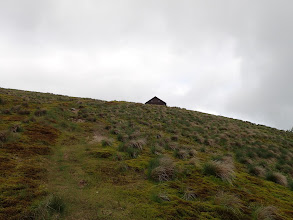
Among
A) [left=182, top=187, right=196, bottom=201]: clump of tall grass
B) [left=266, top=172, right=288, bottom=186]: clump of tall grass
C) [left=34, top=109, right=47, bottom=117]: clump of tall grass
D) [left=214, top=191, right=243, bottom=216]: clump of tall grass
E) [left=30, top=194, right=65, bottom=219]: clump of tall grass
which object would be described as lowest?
[left=30, top=194, right=65, bottom=219]: clump of tall grass

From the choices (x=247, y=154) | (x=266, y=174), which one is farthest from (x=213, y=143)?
(x=266, y=174)

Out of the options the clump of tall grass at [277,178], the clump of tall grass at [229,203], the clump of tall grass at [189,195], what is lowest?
the clump of tall grass at [189,195]

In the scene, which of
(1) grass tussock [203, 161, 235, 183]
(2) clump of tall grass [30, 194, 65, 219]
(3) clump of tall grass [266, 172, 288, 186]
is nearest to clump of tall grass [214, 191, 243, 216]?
(1) grass tussock [203, 161, 235, 183]

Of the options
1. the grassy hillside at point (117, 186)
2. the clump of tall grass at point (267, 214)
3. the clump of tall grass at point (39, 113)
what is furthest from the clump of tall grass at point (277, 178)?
the clump of tall grass at point (39, 113)

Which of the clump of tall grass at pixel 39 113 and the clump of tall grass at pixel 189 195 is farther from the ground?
the clump of tall grass at pixel 39 113

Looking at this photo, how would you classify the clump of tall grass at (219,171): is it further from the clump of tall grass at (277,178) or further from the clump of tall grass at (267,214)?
the clump of tall grass at (277,178)

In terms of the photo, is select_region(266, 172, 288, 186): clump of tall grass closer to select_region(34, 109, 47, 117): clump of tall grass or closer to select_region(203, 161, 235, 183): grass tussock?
select_region(203, 161, 235, 183): grass tussock

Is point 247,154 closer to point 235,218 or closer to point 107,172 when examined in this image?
point 235,218

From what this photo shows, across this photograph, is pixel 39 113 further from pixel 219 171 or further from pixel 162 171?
pixel 219 171

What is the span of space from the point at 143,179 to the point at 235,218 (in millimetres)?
2882

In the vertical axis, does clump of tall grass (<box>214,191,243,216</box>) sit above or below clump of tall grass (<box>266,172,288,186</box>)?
below

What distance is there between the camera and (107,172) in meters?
6.01

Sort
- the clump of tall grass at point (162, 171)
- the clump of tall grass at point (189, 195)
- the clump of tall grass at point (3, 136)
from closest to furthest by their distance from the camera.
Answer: the clump of tall grass at point (189, 195) < the clump of tall grass at point (162, 171) < the clump of tall grass at point (3, 136)

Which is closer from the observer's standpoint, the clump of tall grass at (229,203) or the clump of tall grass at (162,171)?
the clump of tall grass at (229,203)
